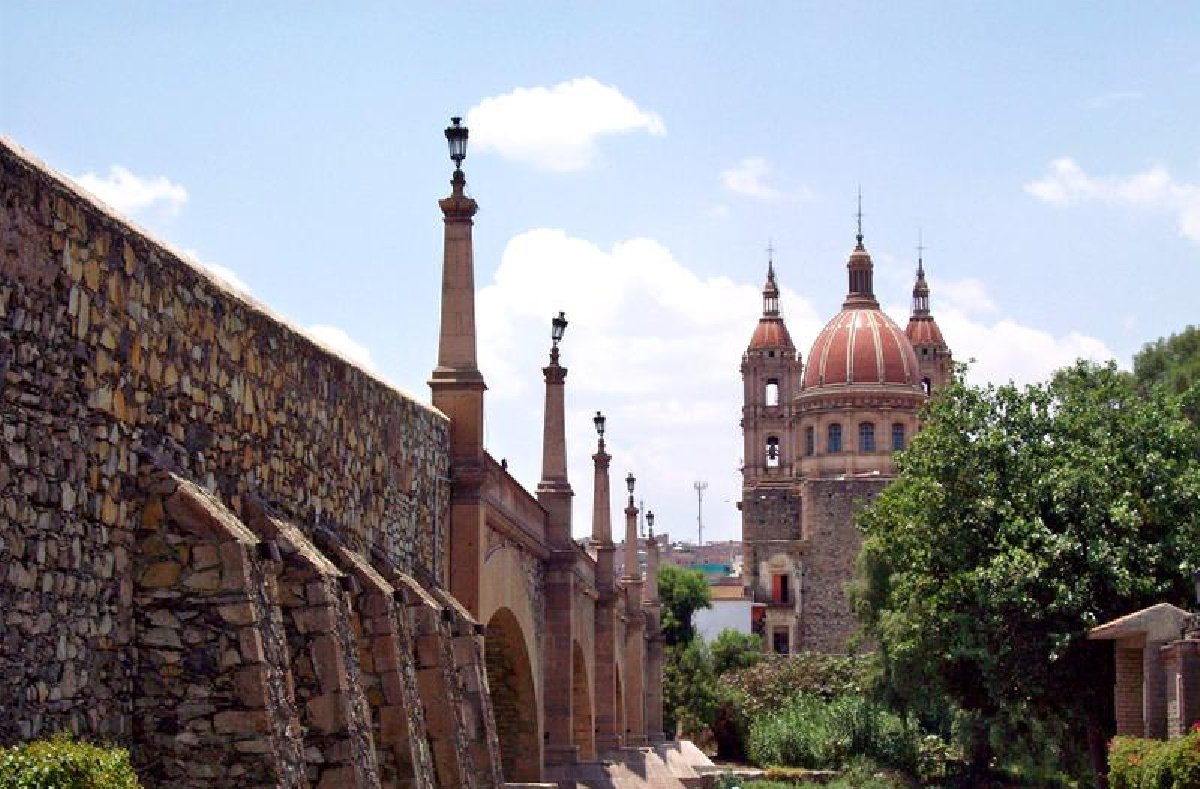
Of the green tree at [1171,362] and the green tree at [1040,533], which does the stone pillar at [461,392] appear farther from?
the green tree at [1171,362]

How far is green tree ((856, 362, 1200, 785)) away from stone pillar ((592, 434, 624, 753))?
21.9 feet

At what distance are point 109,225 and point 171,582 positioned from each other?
191cm

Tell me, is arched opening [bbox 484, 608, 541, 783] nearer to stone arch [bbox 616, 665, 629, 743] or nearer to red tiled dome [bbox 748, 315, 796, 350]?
stone arch [bbox 616, 665, 629, 743]

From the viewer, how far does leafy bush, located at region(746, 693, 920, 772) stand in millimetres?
61000

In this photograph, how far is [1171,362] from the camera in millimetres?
55969

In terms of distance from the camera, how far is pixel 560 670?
95.1 ft

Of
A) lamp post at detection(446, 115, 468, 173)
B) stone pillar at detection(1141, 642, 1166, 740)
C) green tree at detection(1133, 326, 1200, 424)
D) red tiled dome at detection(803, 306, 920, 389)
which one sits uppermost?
red tiled dome at detection(803, 306, 920, 389)

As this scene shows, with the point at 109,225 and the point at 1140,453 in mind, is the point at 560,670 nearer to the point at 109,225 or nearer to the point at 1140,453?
the point at 1140,453

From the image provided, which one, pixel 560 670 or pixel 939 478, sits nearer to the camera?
pixel 560 670

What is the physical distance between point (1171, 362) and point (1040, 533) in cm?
2750

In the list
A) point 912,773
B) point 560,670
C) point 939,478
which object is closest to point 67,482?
point 560,670

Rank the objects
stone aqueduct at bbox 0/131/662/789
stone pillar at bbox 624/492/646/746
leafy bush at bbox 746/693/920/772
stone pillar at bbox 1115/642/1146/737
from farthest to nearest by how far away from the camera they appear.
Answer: leafy bush at bbox 746/693/920/772
stone pillar at bbox 624/492/646/746
stone pillar at bbox 1115/642/1146/737
stone aqueduct at bbox 0/131/662/789

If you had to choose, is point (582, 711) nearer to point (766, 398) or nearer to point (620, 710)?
point (620, 710)

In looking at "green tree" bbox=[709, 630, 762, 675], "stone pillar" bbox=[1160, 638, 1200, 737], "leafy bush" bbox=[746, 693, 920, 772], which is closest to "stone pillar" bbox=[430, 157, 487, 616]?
"stone pillar" bbox=[1160, 638, 1200, 737]
